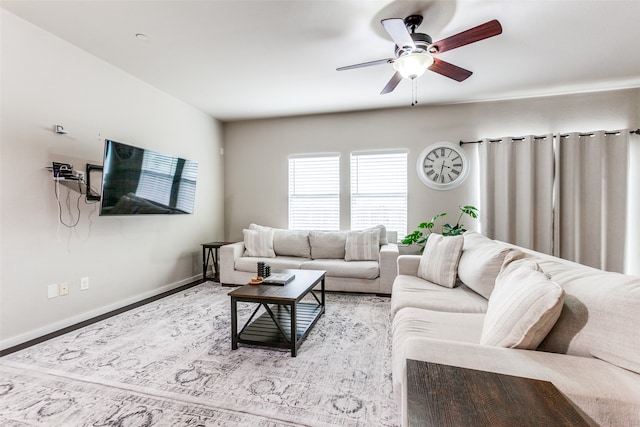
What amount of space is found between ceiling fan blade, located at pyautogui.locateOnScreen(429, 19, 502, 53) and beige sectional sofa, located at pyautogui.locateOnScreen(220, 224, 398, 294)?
7.69 feet

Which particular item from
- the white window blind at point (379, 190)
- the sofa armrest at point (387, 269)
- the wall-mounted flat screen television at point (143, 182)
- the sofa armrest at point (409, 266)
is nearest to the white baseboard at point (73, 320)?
the wall-mounted flat screen television at point (143, 182)

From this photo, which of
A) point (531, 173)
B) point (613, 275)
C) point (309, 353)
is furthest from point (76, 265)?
point (531, 173)

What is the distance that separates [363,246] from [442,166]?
68.4 inches

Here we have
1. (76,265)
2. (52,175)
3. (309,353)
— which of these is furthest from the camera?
(76,265)

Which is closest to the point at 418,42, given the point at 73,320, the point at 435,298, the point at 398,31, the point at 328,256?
the point at 398,31

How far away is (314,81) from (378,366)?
3.10m

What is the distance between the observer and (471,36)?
6.73 ft

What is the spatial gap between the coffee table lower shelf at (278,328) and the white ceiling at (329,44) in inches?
98.1

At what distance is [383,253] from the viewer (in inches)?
150

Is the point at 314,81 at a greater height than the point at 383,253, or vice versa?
the point at 314,81

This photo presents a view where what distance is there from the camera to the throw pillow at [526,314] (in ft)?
3.67

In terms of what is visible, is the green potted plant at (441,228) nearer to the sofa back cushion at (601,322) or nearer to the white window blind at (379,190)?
the white window blind at (379,190)

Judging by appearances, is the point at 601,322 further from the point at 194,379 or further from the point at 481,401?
the point at 194,379

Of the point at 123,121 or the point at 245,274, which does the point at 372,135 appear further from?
the point at 123,121
